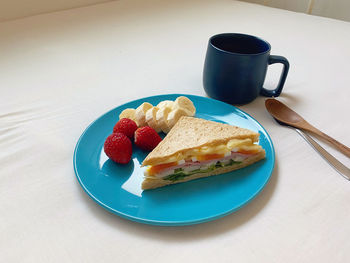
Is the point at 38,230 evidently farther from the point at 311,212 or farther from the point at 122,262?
the point at 311,212

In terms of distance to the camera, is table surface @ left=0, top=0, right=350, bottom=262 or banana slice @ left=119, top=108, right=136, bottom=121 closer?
table surface @ left=0, top=0, right=350, bottom=262

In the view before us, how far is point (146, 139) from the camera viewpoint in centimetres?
87

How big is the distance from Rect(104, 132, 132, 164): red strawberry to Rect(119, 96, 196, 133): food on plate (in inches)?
5.4

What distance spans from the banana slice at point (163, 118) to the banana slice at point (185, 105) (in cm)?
4

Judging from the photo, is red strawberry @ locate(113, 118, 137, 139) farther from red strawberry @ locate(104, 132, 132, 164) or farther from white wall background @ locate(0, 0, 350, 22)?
white wall background @ locate(0, 0, 350, 22)

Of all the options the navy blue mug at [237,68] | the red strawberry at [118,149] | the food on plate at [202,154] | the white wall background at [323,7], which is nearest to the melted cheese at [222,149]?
the food on plate at [202,154]

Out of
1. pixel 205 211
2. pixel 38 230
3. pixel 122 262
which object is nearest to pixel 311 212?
pixel 205 211

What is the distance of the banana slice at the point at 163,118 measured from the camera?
37.1 inches

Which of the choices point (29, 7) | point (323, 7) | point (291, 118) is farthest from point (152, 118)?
point (323, 7)

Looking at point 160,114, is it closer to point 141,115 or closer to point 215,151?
point 141,115

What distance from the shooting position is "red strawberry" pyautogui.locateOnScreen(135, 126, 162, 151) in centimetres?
86

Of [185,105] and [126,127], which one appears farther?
[185,105]

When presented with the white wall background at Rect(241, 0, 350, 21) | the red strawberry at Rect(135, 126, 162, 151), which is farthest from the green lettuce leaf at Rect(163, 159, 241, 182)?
the white wall background at Rect(241, 0, 350, 21)

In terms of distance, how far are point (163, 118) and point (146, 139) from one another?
0.35ft
